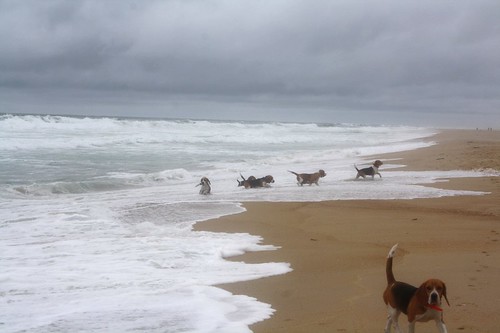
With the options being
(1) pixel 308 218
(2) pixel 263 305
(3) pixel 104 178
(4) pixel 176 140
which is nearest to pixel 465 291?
(2) pixel 263 305

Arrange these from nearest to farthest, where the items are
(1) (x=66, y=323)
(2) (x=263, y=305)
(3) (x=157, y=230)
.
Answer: (1) (x=66, y=323), (2) (x=263, y=305), (3) (x=157, y=230)

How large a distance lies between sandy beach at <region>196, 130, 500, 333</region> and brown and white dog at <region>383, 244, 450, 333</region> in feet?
0.99

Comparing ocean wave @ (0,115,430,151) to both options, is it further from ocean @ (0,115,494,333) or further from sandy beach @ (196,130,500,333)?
sandy beach @ (196,130,500,333)

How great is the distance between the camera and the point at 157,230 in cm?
911

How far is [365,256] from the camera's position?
701cm

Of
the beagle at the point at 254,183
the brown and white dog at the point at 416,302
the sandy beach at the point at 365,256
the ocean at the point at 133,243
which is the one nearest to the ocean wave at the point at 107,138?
the ocean at the point at 133,243

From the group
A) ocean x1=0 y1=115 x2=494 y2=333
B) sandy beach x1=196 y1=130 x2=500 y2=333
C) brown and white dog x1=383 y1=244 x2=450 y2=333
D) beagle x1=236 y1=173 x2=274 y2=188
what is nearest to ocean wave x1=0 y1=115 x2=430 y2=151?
ocean x1=0 y1=115 x2=494 y2=333

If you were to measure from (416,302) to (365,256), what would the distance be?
3019 mm

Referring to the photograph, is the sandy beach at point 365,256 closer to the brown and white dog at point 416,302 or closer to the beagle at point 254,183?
the brown and white dog at point 416,302

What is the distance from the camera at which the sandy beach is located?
4.78 m

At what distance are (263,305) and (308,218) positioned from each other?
503 centimetres

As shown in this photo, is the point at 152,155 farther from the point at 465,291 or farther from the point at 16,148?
the point at 465,291

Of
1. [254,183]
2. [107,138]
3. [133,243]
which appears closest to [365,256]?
[133,243]

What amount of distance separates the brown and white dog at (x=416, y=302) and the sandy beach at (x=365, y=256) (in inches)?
11.9
